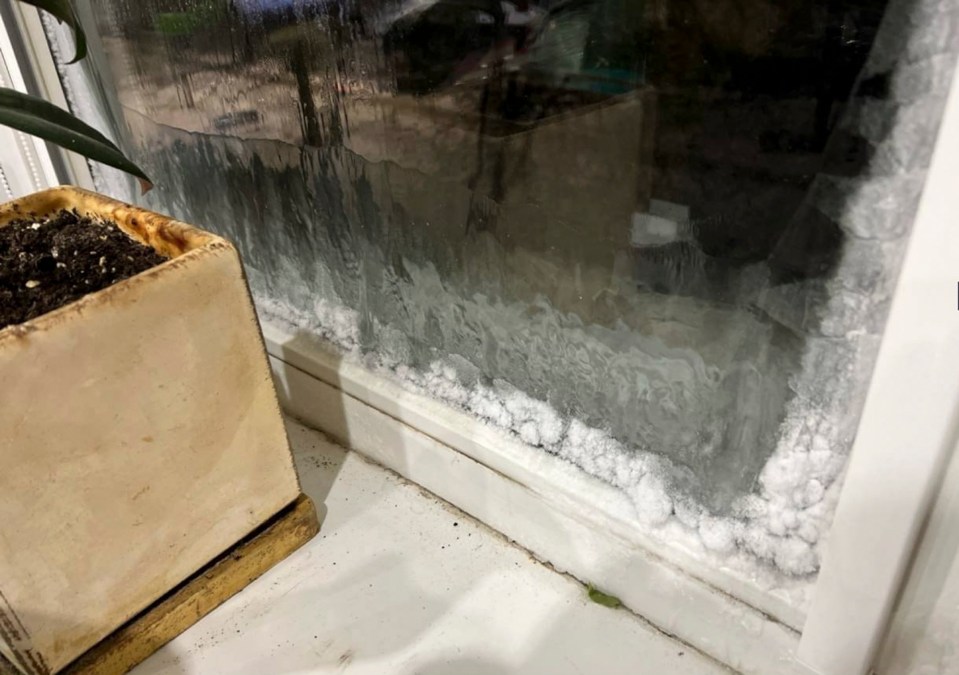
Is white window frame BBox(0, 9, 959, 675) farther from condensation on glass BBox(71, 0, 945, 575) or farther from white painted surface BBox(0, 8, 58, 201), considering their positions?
white painted surface BBox(0, 8, 58, 201)

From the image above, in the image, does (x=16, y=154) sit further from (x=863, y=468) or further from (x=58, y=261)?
(x=863, y=468)

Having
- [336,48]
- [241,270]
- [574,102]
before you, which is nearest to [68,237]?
[241,270]

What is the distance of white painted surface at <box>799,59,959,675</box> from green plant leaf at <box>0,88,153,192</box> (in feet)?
1.40

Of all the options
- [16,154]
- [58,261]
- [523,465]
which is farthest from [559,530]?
[16,154]

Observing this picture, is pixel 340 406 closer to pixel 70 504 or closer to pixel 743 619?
pixel 70 504

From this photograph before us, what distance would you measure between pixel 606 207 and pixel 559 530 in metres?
0.24

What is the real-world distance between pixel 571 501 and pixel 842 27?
0.34m

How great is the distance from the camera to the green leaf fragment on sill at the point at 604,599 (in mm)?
520

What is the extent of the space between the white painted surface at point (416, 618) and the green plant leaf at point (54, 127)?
320 millimetres

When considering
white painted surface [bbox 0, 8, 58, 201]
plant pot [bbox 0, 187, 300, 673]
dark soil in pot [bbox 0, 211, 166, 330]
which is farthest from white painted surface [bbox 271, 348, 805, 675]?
white painted surface [bbox 0, 8, 58, 201]

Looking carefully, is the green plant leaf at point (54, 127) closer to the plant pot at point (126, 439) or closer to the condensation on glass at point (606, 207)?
the plant pot at point (126, 439)

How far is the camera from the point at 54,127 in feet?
1.45

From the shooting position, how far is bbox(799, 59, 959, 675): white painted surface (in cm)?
30

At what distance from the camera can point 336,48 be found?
0.54m
